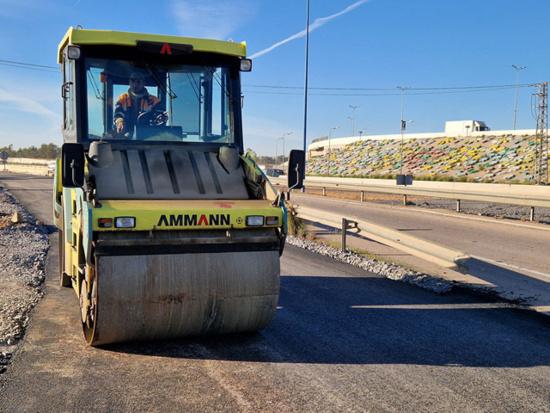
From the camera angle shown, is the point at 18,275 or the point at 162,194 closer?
the point at 162,194

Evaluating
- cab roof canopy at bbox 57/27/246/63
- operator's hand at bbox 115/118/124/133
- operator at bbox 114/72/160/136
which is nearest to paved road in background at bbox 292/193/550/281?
cab roof canopy at bbox 57/27/246/63

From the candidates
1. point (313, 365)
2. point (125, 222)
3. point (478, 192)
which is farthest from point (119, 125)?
point (478, 192)

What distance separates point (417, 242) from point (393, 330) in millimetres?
3101

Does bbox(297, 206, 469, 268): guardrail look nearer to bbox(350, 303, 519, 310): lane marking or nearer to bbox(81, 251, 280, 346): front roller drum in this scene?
bbox(350, 303, 519, 310): lane marking

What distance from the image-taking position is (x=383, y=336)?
5.92 m

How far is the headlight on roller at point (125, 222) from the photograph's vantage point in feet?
16.2

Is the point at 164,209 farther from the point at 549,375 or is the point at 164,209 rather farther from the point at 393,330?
the point at 549,375

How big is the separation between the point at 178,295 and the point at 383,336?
7.12 feet

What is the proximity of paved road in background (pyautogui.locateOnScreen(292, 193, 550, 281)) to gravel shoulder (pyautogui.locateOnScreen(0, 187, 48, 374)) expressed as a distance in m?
7.29

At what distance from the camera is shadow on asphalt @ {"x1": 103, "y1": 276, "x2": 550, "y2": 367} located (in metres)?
5.28

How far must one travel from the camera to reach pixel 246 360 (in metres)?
5.18

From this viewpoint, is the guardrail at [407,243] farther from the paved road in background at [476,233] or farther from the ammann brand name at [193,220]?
the ammann brand name at [193,220]

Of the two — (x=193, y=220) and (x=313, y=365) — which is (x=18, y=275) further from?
(x=313, y=365)

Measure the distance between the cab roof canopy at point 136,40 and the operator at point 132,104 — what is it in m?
0.39
